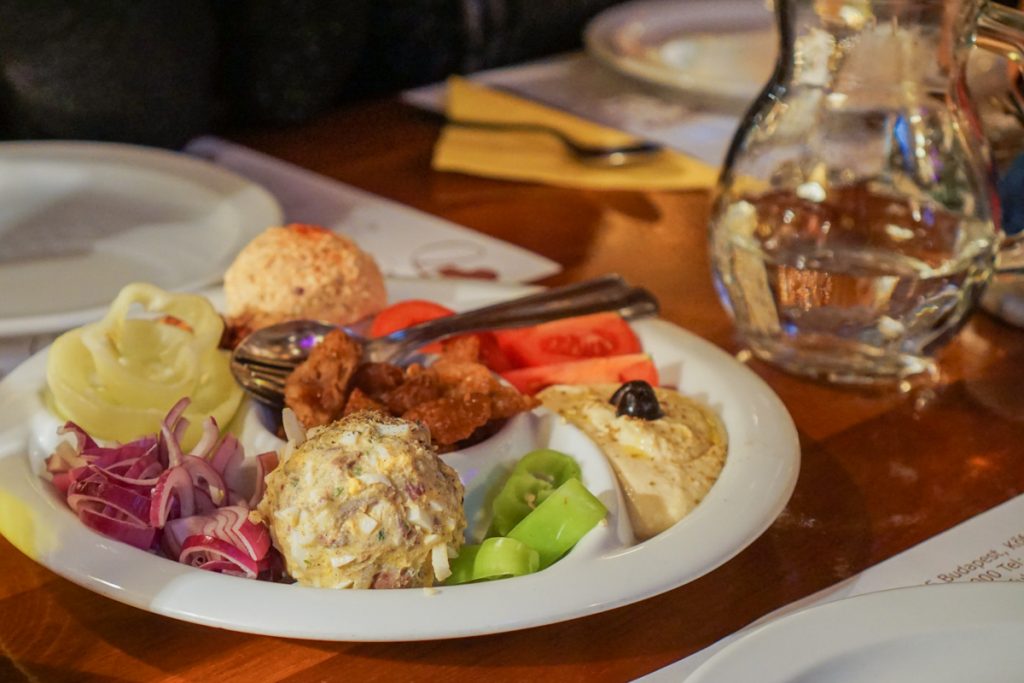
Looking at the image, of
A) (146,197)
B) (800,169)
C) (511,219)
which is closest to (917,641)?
(800,169)

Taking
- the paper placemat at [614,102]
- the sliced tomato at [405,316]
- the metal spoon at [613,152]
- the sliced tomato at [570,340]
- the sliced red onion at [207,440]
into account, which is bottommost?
the paper placemat at [614,102]

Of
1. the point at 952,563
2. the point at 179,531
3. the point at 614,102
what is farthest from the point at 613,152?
the point at 179,531

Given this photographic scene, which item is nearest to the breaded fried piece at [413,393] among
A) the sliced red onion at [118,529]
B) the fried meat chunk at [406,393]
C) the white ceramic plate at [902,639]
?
the fried meat chunk at [406,393]

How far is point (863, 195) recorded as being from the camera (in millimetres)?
1160

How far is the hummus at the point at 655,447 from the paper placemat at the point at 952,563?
0.11 meters

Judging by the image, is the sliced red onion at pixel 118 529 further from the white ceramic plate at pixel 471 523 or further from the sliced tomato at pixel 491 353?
the sliced tomato at pixel 491 353

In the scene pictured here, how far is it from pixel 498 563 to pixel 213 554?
0.18 meters

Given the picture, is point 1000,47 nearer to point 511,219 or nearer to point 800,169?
point 800,169

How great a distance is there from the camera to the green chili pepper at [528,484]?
2.68ft

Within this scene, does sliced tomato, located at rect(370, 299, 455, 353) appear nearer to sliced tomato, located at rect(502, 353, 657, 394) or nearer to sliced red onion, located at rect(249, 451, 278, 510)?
sliced tomato, located at rect(502, 353, 657, 394)

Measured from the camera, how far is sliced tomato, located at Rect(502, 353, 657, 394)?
99 centimetres

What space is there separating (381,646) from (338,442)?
0.13 m

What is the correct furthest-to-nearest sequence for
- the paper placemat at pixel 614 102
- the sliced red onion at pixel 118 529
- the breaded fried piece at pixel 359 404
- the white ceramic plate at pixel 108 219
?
the paper placemat at pixel 614 102 → the white ceramic plate at pixel 108 219 → the breaded fried piece at pixel 359 404 → the sliced red onion at pixel 118 529

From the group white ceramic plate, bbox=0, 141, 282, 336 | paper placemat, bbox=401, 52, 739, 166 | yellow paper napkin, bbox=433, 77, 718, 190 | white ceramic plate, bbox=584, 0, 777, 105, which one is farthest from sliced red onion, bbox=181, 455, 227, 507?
white ceramic plate, bbox=584, 0, 777, 105
